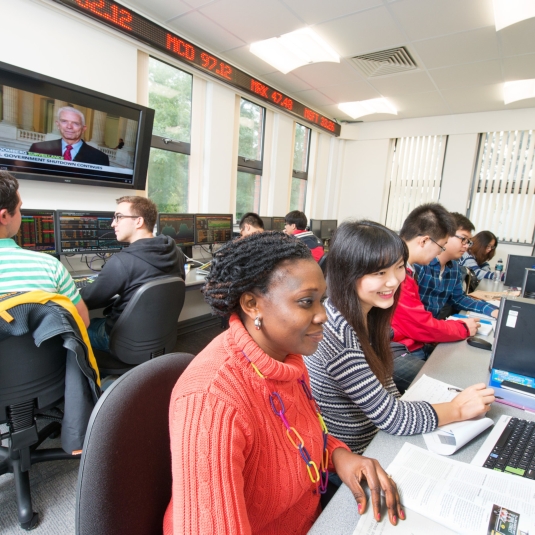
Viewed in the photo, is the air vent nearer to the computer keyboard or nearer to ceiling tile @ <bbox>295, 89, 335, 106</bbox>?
ceiling tile @ <bbox>295, 89, 335, 106</bbox>

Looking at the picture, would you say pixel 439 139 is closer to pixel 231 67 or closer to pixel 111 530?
pixel 231 67

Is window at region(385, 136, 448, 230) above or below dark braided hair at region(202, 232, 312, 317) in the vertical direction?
above

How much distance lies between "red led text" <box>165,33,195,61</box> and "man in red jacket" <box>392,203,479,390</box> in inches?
99.5

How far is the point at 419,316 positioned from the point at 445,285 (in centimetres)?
75

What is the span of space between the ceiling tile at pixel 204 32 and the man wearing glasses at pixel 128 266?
6.01ft

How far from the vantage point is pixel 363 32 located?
2854 mm

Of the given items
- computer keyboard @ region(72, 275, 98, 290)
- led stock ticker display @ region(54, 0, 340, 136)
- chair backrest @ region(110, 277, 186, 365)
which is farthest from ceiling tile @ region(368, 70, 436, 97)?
computer keyboard @ region(72, 275, 98, 290)

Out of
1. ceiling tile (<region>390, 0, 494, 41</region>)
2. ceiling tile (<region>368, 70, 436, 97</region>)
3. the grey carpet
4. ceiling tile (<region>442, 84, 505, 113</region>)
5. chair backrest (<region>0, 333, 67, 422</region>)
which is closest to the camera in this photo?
chair backrest (<region>0, 333, 67, 422</region>)

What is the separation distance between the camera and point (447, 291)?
2188mm

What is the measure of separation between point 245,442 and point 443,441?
591 millimetres

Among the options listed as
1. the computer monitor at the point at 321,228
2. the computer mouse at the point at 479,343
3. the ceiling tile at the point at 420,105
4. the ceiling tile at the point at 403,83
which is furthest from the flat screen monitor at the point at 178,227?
the ceiling tile at the point at 420,105

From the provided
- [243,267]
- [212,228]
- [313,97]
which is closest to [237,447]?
[243,267]

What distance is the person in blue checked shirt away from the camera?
2133 millimetres

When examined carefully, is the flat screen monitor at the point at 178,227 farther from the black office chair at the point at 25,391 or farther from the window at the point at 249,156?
the black office chair at the point at 25,391
